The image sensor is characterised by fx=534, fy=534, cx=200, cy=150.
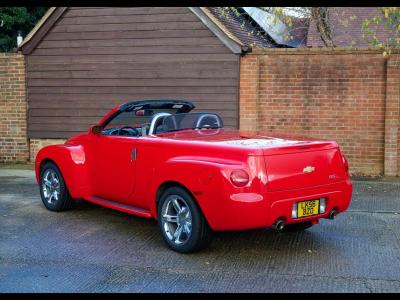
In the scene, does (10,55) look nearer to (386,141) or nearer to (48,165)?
(48,165)

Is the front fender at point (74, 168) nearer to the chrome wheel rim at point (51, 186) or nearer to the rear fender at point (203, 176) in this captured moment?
the chrome wheel rim at point (51, 186)

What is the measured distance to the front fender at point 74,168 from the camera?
265 inches

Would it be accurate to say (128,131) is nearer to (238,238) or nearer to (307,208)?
(238,238)

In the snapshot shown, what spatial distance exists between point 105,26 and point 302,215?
778 centimetres

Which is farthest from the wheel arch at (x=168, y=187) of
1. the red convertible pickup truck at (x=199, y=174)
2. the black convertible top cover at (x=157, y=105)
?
the black convertible top cover at (x=157, y=105)

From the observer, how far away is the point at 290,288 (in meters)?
4.32

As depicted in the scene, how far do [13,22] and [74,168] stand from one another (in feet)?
55.0

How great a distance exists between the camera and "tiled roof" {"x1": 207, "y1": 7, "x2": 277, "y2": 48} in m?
11.9

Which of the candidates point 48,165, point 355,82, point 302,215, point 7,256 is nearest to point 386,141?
point 355,82

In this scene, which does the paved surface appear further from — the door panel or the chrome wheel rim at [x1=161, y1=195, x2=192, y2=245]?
the door panel

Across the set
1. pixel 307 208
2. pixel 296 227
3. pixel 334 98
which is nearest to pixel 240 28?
pixel 334 98

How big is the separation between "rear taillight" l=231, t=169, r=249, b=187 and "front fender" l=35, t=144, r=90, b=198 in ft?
8.43

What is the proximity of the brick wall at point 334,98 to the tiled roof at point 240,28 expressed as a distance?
1042mm

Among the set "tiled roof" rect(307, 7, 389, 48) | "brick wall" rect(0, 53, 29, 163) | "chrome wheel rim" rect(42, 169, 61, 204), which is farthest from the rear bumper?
"tiled roof" rect(307, 7, 389, 48)
